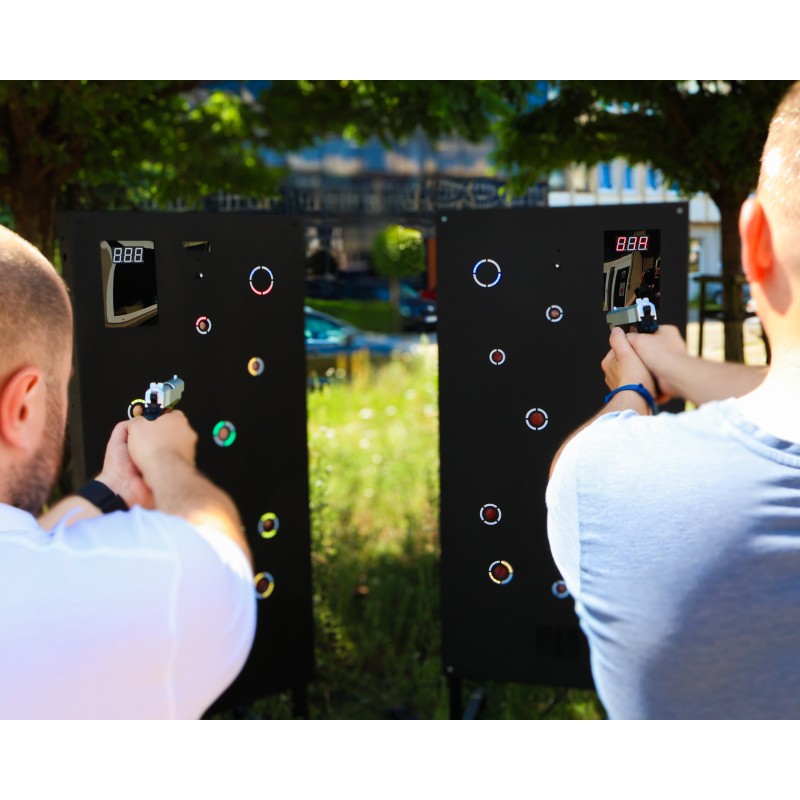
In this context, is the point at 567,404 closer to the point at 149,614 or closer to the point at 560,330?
the point at 560,330

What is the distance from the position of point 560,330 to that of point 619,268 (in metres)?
0.25

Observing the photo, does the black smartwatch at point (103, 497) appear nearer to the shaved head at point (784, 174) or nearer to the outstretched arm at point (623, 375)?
the outstretched arm at point (623, 375)

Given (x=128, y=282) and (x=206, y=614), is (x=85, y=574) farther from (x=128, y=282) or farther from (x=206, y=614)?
(x=128, y=282)

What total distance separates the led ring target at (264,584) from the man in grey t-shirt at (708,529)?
1.34 meters

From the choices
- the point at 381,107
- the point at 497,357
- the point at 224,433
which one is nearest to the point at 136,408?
the point at 224,433

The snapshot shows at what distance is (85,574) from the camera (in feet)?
4.84

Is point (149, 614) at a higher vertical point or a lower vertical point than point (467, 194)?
lower

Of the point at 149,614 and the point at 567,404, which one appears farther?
the point at 567,404

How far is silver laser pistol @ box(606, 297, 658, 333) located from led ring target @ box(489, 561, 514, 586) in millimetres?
877

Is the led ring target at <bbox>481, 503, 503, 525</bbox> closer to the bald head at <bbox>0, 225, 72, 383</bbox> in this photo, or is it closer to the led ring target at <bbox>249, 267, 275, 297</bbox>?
the led ring target at <bbox>249, 267, 275, 297</bbox>

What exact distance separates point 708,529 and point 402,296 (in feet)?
9.23

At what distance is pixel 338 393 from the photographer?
6145 mm

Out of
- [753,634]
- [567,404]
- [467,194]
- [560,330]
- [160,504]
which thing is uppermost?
[467,194]

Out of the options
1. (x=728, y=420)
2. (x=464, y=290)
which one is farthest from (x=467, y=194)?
(x=728, y=420)
